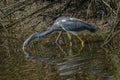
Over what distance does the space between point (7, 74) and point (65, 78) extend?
1.20m

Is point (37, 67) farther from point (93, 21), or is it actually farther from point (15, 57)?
point (93, 21)

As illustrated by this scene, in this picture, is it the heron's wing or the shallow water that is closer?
the shallow water

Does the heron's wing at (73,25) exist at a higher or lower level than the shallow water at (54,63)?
higher

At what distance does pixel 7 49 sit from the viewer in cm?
1069

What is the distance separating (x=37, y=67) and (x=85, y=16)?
13.9ft

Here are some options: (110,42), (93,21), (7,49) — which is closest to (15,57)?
(7,49)

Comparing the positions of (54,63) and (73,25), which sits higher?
(73,25)

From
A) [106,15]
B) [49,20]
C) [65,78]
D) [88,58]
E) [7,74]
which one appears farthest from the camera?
[49,20]

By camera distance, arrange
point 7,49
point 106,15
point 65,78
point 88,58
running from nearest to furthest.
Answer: point 65,78
point 88,58
point 7,49
point 106,15

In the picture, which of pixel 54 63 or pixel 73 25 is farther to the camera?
pixel 73 25

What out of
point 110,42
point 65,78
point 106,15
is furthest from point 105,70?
point 106,15

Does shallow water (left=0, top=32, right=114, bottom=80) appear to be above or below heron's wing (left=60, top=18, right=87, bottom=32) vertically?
below

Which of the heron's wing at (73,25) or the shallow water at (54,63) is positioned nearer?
the shallow water at (54,63)

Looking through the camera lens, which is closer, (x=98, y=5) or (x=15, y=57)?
(x=15, y=57)
